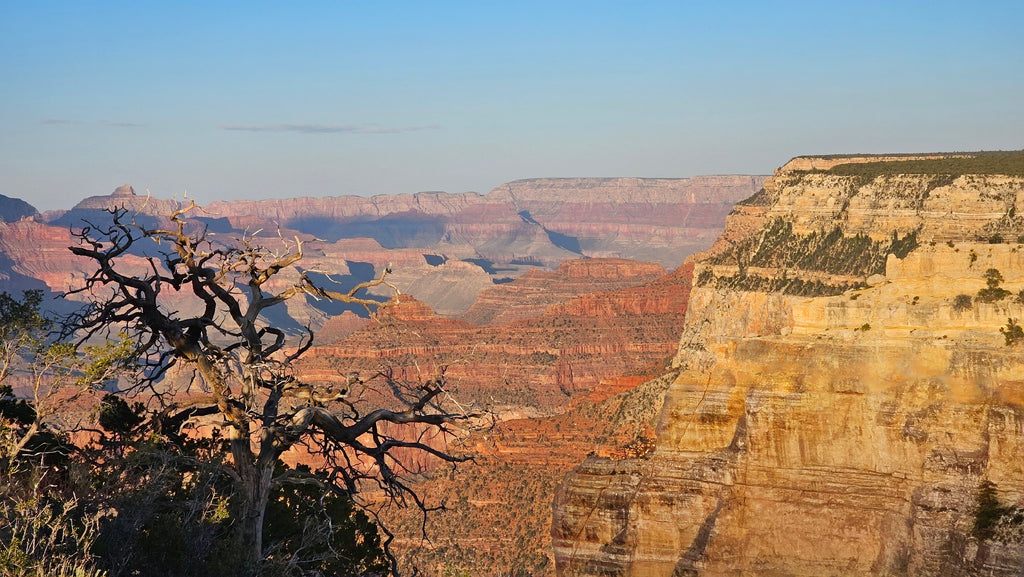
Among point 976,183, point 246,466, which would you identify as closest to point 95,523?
point 246,466

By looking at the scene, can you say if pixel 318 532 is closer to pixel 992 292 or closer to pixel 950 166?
pixel 992 292

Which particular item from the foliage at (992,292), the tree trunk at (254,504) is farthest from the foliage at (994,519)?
the tree trunk at (254,504)

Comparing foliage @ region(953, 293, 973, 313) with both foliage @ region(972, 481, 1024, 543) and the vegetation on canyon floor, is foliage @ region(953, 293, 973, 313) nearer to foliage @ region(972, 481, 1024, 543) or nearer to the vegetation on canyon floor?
foliage @ region(972, 481, 1024, 543)

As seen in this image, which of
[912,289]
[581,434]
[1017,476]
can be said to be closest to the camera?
[1017,476]

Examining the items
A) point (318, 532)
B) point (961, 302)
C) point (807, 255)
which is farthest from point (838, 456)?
point (807, 255)

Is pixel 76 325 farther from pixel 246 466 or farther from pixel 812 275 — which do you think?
pixel 812 275

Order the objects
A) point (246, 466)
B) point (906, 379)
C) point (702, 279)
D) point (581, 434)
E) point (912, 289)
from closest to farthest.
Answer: point (246, 466) → point (906, 379) → point (912, 289) → point (581, 434) → point (702, 279)

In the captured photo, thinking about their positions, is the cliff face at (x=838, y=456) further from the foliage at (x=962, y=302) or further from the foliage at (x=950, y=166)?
the foliage at (x=950, y=166)

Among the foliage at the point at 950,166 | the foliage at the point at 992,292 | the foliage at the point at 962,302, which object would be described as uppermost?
the foliage at the point at 950,166


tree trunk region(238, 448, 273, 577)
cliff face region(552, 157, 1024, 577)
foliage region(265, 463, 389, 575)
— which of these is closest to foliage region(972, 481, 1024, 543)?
cliff face region(552, 157, 1024, 577)
